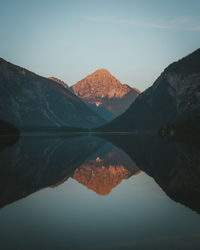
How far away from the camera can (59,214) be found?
715 inches

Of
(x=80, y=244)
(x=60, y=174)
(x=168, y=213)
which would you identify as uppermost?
(x=80, y=244)

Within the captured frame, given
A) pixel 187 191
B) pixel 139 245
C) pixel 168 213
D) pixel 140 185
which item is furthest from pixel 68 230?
pixel 140 185

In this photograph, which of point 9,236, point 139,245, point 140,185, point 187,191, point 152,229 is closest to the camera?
point 139,245

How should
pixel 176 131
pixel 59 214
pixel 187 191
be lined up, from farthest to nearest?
pixel 176 131 < pixel 187 191 < pixel 59 214

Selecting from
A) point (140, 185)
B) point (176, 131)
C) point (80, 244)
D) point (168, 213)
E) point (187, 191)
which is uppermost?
point (80, 244)

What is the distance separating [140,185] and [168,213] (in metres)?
10.3

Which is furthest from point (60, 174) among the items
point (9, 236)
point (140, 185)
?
point (9, 236)

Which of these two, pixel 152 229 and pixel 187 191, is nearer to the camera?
pixel 152 229

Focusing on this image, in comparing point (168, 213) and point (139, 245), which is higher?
point (139, 245)

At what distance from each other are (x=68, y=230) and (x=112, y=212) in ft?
14.7

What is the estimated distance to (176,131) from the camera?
535 ft

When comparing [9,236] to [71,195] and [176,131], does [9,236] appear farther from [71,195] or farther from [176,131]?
[176,131]

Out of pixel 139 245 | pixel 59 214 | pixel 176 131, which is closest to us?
pixel 139 245

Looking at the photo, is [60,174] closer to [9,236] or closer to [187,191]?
[187,191]
